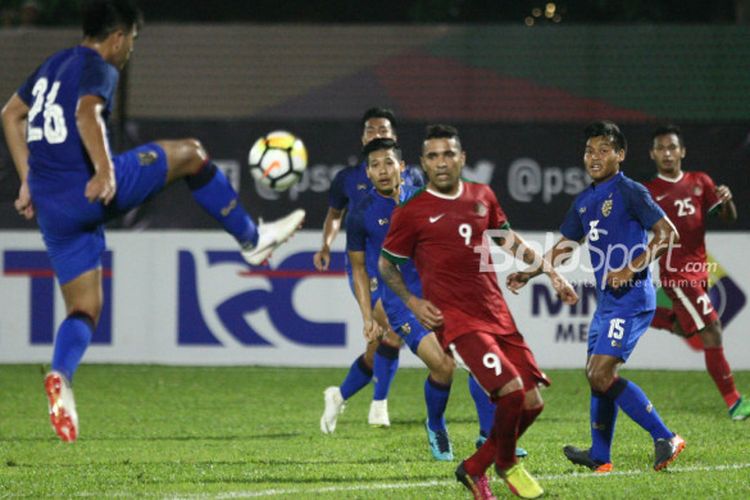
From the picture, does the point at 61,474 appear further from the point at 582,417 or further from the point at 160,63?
the point at 160,63

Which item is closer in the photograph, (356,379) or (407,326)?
(407,326)

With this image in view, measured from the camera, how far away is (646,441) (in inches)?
338

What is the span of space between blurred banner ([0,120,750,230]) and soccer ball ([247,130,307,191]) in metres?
4.30

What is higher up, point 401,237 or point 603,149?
point 603,149

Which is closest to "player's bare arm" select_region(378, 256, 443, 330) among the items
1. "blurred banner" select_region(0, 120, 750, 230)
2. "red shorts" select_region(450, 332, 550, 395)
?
"red shorts" select_region(450, 332, 550, 395)

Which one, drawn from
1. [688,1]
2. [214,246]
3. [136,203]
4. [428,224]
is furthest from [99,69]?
[688,1]

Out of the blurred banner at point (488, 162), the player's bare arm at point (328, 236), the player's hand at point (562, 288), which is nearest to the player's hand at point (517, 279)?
the player's hand at point (562, 288)

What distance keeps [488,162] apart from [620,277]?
6.12 m

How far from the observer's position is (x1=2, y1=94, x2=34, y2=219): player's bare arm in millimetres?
6125

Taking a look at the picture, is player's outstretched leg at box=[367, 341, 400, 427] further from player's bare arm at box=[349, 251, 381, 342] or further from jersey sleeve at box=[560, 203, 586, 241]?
jersey sleeve at box=[560, 203, 586, 241]

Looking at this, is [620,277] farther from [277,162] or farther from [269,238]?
[277,162]

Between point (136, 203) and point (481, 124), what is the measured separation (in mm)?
7335

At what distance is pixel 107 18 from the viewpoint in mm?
6090

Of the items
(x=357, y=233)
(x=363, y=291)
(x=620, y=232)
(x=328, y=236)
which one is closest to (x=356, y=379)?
(x=328, y=236)
